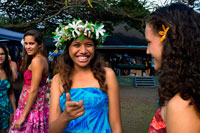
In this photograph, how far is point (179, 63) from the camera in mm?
1155

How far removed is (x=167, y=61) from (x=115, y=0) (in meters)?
8.50

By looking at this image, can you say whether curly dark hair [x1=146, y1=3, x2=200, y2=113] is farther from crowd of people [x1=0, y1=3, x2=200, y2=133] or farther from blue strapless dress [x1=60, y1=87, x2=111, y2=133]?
blue strapless dress [x1=60, y1=87, x2=111, y2=133]

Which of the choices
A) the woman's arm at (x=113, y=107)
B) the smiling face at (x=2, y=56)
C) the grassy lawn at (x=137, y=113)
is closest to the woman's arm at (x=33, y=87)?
the smiling face at (x=2, y=56)

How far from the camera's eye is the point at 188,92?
1.07 m

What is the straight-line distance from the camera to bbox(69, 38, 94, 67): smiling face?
207 centimetres

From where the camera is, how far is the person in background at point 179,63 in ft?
3.29

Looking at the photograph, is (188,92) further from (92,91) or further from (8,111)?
(8,111)

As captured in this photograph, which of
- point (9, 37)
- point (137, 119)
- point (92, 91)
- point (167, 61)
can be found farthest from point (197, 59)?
point (9, 37)

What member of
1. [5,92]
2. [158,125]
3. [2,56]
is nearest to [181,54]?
[158,125]

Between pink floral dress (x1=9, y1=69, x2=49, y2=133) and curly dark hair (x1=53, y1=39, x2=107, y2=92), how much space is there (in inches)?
35.4

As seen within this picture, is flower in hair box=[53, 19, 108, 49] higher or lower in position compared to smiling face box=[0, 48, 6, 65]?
higher

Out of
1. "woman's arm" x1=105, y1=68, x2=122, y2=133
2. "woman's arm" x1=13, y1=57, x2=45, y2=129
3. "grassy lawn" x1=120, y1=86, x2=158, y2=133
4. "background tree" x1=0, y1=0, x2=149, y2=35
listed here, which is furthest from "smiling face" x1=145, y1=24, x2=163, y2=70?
"background tree" x1=0, y1=0, x2=149, y2=35

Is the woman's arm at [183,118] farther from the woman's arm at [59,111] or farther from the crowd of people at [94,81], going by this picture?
the woman's arm at [59,111]

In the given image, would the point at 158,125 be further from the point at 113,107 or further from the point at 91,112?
the point at 91,112
